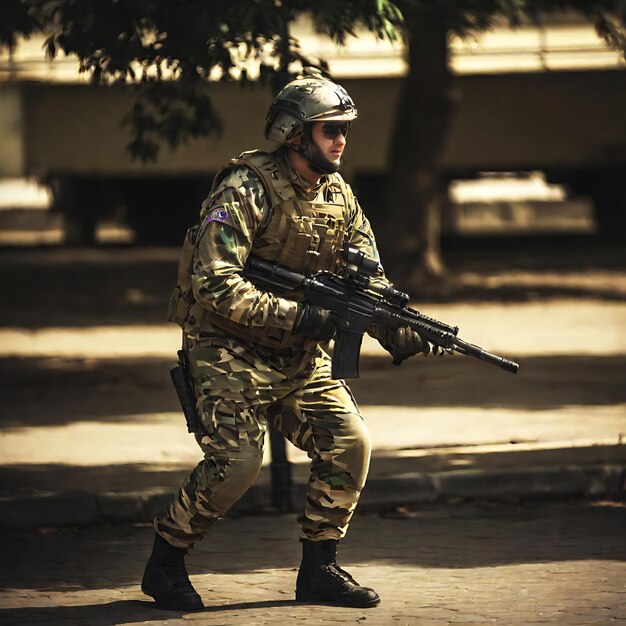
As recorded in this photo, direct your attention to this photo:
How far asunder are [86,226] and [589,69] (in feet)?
26.7

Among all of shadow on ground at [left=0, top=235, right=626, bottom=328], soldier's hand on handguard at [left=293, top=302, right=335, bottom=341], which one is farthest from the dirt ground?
soldier's hand on handguard at [left=293, top=302, right=335, bottom=341]

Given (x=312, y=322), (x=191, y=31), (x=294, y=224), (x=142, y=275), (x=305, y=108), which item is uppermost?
(x=191, y=31)

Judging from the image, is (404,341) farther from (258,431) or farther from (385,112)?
(385,112)

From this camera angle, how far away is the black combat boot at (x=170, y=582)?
5.98 meters

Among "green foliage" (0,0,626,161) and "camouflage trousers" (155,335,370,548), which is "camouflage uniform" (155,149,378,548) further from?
"green foliage" (0,0,626,161)

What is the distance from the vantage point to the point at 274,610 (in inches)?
236

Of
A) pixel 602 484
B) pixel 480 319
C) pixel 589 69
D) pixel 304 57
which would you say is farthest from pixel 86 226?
pixel 602 484

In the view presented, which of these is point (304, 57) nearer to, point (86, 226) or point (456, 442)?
point (456, 442)

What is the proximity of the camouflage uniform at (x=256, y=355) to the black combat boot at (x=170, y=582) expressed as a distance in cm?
6

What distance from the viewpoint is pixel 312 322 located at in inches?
229

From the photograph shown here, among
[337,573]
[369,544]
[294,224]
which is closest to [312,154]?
[294,224]

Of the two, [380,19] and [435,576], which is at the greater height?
[380,19]

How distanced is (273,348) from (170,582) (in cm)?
91

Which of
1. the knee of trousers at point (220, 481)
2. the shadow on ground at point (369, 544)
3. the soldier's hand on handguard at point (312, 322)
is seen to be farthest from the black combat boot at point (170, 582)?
the soldier's hand on handguard at point (312, 322)
